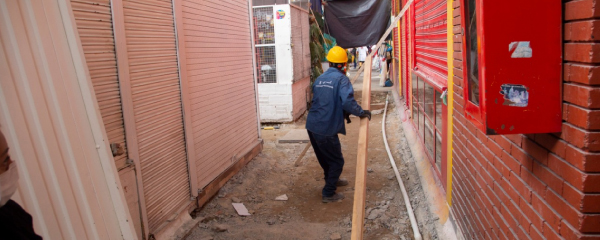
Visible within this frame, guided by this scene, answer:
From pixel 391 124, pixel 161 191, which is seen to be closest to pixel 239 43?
pixel 161 191

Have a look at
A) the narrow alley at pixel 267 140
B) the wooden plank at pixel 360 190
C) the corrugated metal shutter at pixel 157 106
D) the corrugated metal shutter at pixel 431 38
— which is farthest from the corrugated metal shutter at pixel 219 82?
the corrugated metal shutter at pixel 431 38

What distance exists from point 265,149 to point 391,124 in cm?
339

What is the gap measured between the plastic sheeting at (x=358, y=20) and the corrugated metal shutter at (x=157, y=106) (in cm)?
858

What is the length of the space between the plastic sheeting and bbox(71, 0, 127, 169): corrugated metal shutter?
9705mm

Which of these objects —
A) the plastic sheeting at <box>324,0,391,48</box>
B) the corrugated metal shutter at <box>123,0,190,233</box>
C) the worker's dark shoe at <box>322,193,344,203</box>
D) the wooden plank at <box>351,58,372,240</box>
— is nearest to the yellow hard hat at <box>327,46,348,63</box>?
the wooden plank at <box>351,58,372,240</box>

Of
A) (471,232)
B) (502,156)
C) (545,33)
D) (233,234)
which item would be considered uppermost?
(545,33)

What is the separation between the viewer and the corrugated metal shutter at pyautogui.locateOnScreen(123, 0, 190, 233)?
167 inches

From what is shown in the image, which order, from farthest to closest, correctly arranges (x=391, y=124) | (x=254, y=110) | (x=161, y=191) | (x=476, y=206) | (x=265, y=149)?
(x=391, y=124) → (x=265, y=149) → (x=254, y=110) → (x=161, y=191) → (x=476, y=206)

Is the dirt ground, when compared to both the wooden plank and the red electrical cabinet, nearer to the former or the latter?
the wooden plank

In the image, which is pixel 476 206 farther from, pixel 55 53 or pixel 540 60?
pixel 55 53

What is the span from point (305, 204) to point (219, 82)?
208cm

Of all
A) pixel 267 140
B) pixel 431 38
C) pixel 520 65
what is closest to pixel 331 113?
pixel 431 38

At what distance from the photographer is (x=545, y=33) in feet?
5.64

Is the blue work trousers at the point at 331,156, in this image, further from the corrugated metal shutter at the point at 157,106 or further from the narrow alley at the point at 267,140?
the corrugated metal shutter at the point at 157,106
